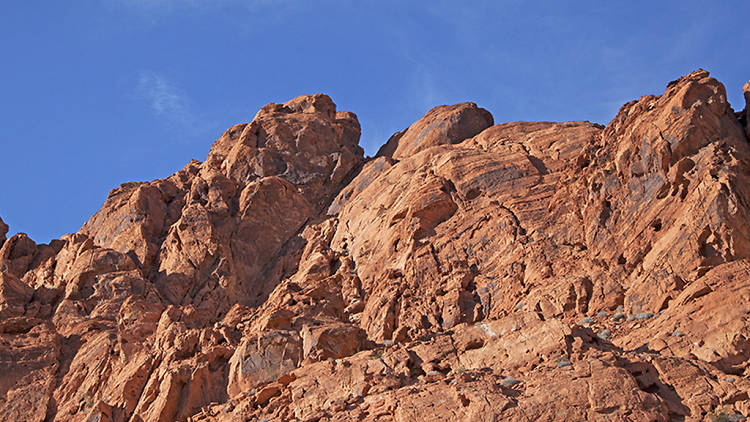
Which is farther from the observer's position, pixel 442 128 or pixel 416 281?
pixel 442 128

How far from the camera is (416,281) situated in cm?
4675

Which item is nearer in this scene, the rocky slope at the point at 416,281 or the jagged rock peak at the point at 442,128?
the rocky slope at the point at 416,281

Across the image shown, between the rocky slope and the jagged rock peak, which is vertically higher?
the jagged rock peak

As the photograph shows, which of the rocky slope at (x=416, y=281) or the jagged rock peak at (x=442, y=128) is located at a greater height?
the jagged rock peak at (x=442, y=128)

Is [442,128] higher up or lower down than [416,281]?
higher up

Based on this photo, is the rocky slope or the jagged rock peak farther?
the jagged rock peak

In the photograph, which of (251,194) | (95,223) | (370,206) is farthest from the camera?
(95,223)

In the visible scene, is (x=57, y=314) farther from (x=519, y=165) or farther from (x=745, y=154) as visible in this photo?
(x=745, y=154)

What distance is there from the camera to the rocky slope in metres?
32.9

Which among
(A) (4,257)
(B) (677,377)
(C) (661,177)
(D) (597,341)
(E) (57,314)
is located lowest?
(B) (677,377)

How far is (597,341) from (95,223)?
1604 inches

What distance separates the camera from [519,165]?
5278 cm

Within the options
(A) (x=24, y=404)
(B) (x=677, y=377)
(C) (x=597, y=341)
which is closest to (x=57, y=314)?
(A) (x=24, y=404)

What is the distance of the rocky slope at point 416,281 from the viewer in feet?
108
